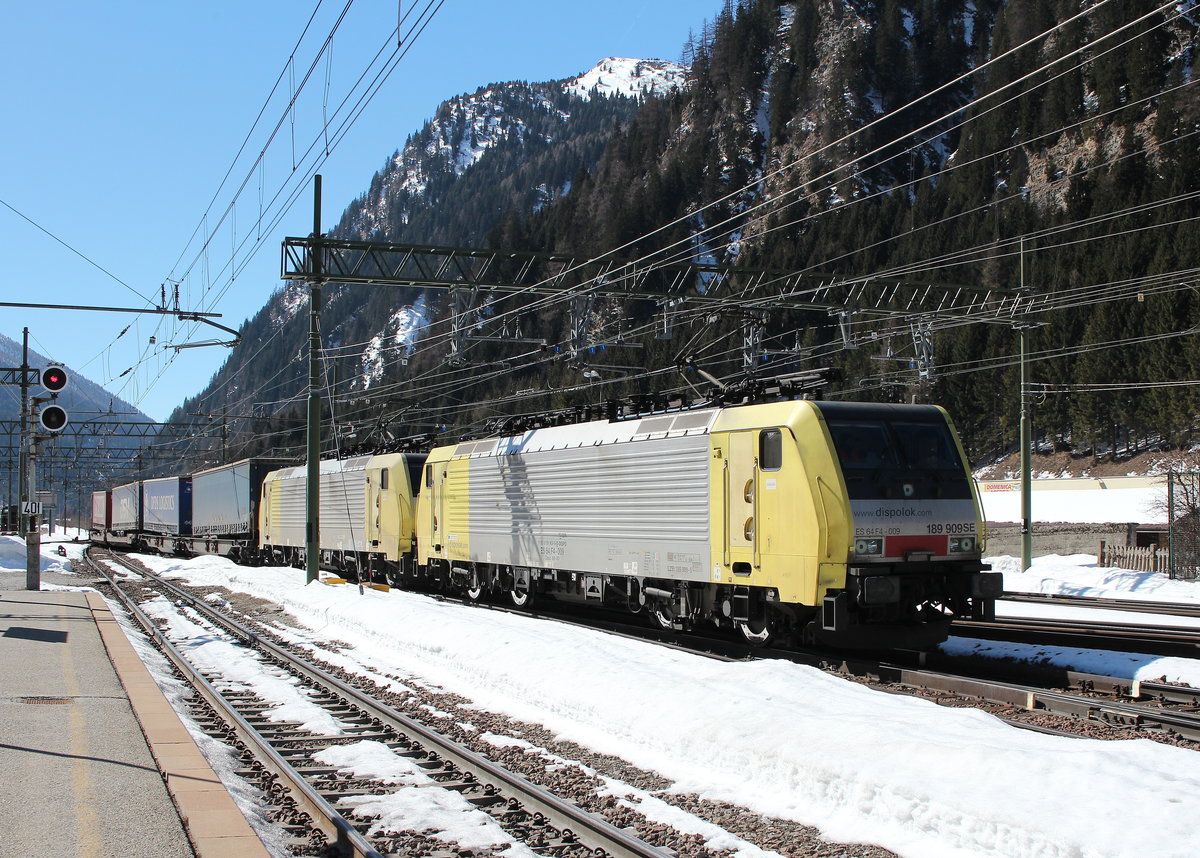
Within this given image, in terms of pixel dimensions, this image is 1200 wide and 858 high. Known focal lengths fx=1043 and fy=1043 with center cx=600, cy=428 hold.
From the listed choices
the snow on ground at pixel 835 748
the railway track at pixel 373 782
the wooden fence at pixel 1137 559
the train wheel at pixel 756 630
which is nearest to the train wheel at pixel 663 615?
the train wheel at pixel 756 630

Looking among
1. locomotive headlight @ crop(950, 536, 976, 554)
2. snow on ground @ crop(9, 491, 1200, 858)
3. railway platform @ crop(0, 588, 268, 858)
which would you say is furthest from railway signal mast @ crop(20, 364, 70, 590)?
locomotive headlight @ crop(950, 536, 976, 554)

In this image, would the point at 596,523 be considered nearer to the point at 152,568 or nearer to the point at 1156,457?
the point at 152,568

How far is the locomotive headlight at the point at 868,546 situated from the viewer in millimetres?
12398

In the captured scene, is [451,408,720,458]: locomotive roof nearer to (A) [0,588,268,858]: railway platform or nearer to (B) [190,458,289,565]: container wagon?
(A) [0,588,268,858]: railway platform

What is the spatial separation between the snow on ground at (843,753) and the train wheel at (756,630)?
1310 millimetres

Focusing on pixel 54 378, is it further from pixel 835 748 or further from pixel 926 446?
pixel 835 748

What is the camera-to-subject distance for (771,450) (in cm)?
1318

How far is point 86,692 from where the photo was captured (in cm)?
1107

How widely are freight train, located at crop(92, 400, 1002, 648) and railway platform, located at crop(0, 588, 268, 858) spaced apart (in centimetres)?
710

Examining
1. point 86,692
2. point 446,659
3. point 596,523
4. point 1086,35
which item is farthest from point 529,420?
point 1086,35

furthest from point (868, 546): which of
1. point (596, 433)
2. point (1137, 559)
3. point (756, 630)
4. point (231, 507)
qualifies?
point (231, 507)

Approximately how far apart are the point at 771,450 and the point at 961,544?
2.73 m

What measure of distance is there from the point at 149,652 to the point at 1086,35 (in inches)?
4629

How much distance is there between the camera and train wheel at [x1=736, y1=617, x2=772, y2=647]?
45.1 feet
